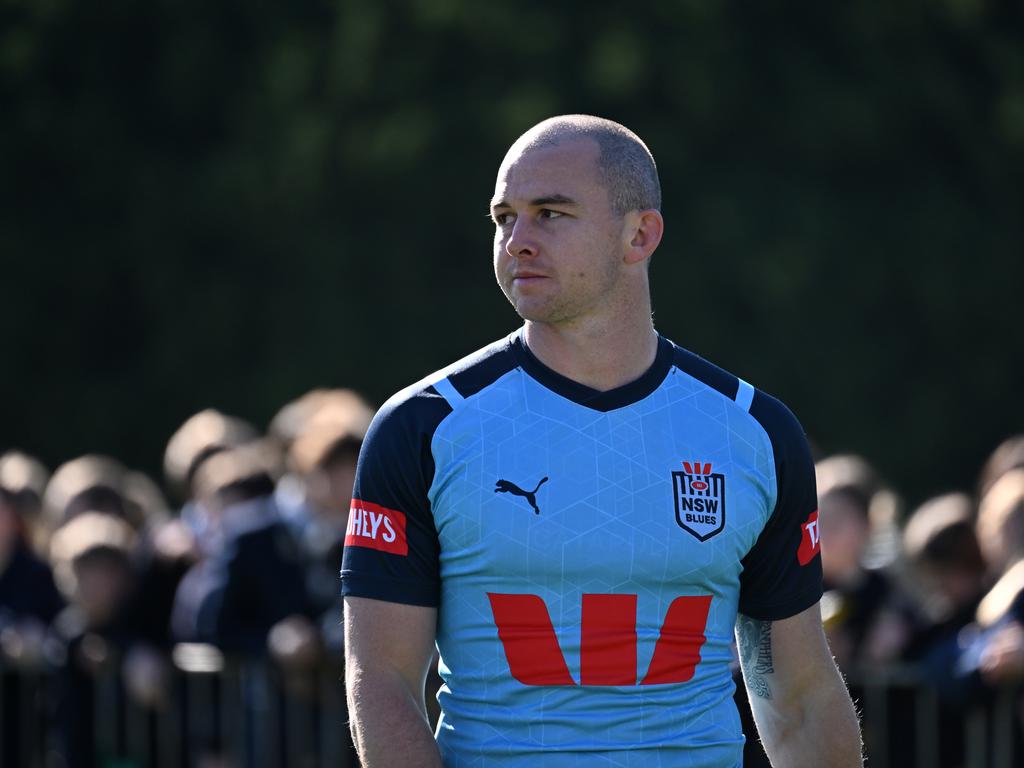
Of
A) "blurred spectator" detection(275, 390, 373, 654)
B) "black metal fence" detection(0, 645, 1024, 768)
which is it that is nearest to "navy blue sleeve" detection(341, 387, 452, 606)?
"black metal fence" detection(0, 645, 1024, 768)

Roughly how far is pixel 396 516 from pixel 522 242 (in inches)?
25.2

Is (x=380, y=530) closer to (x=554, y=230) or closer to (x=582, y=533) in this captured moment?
(x=582, y=533)

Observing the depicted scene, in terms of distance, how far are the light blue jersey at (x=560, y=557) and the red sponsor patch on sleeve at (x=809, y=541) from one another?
0.45ft

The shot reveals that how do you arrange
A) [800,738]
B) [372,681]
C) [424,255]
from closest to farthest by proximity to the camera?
1. [372,681]
2. [800,738]
3. [424,255]

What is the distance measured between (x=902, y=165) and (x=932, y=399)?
2.59m

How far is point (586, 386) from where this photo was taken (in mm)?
3859

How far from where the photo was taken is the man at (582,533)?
11.9 feet

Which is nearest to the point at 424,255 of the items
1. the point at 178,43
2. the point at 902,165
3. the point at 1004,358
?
the point at 178,43

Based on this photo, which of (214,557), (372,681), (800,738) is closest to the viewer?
(372,681)

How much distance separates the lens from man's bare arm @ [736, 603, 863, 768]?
3.89m

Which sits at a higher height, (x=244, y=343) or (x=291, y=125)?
(x=291, y=125)

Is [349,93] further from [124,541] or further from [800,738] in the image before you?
[800,738]

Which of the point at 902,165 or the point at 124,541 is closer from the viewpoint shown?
the point at 124,541

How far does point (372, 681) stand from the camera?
3580 millimetres
